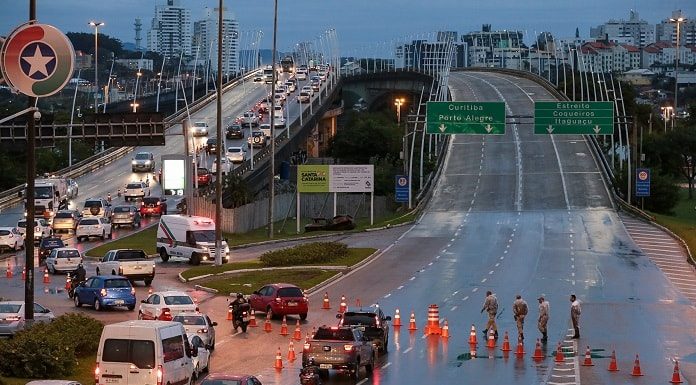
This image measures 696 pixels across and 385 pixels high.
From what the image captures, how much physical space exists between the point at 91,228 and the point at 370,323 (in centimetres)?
4215

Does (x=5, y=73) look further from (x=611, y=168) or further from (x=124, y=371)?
(x=611, y=168)

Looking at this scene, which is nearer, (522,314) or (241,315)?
(522,314)

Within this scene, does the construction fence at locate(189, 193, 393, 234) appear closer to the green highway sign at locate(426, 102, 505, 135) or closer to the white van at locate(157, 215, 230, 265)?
the green highway sign at locate(426, 102, 505, 135)

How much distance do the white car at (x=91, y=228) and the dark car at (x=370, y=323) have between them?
4114 centimetres

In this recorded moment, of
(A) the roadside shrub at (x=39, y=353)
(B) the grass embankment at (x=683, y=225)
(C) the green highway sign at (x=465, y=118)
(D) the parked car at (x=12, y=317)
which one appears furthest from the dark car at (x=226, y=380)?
(C) the green highway sign at (x=465, y=118)

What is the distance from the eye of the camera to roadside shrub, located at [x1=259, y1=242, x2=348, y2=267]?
2421 inches

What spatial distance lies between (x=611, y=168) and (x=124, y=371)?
8575 cm

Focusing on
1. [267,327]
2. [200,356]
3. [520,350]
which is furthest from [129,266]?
[200,356]

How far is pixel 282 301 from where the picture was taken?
44.2 meters

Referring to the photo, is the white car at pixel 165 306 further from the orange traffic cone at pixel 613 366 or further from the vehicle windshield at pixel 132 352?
the vehicle windshield at pixel 132 352

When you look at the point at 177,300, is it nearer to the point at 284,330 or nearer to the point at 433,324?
the point at 284,330

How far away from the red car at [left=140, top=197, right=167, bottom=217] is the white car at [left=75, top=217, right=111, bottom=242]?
38.3 ft

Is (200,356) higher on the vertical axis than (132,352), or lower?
lower

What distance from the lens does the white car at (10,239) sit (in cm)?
7112
